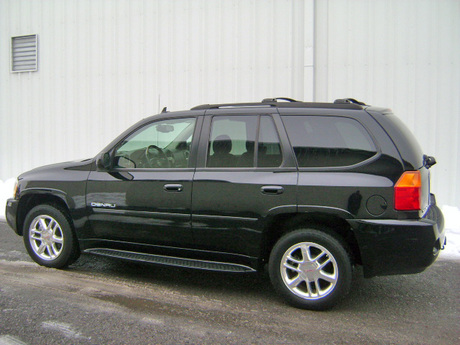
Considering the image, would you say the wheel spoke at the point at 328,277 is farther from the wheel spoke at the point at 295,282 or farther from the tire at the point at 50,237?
the tire at the point at 50,237

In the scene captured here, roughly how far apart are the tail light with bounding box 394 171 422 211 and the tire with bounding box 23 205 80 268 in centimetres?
319

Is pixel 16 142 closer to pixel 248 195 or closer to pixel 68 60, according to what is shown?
pixel 68 60

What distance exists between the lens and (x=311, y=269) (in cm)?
387

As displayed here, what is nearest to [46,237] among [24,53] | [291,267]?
[291,267]

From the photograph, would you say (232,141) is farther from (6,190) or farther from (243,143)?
(6,190)

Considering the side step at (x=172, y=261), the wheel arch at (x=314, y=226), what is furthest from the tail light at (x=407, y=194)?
the side step at (x=172, y=261)

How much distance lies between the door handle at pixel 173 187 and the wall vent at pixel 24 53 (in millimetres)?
7837

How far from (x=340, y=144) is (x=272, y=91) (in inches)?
199

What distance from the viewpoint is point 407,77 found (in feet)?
26.4

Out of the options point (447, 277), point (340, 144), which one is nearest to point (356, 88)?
point (447, 277)

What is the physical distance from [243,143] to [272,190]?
0.53 metres

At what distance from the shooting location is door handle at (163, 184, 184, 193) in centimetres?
432

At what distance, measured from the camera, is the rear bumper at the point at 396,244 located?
3.64m

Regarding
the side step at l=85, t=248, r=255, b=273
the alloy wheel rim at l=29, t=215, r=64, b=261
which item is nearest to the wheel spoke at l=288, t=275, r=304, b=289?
the side step at l=85, t=248, r=255, b=273
